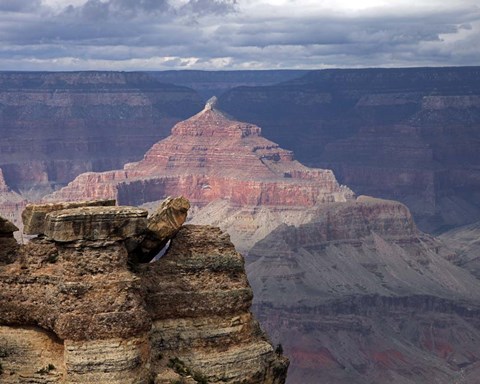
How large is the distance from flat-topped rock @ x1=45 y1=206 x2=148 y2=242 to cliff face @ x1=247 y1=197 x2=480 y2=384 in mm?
112867

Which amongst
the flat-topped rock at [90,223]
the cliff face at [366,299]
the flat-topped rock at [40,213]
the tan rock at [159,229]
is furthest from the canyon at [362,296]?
the flat-topped rock at [90,223]

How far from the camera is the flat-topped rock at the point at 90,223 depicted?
25578 mm

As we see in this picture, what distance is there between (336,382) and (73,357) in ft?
378

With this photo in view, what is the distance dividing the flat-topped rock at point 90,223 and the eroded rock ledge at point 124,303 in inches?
0.7

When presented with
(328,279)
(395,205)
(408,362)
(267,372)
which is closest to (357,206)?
(395,205)

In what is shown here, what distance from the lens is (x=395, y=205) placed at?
191m

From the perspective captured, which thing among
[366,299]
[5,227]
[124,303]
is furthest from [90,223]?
[366,299]

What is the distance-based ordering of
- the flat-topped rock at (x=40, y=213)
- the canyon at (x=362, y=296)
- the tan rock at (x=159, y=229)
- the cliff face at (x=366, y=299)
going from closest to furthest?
the flat-topped rock at (x=40, y=213)
the tan rock at (x=159, y=229)
the cliff face at (x=366, y=299)
the canyon at (x=362, y=296)

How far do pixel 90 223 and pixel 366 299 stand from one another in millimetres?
144313

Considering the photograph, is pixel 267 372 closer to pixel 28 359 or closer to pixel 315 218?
pixel 28 359

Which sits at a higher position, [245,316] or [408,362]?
[245,316]

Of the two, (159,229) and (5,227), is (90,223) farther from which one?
(5,227)

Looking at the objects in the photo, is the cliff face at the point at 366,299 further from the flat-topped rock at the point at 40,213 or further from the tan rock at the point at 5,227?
the flat-topped rock at the point at 40,213

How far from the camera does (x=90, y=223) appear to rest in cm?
2562
